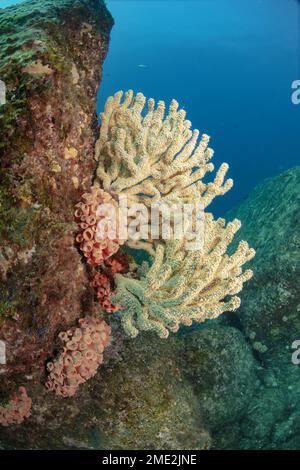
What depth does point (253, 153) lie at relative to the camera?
6328 centimetres

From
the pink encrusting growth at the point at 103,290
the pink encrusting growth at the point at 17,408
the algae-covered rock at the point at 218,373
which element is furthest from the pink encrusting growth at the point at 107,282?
the algae-covered rock at the point at 218,373

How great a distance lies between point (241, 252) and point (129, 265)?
117 centimetres

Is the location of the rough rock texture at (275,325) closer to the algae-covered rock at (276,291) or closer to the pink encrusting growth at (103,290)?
the algae-covered rock at (276,291)

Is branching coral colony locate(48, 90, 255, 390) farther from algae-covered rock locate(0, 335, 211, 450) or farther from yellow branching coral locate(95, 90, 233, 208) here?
algae-covered rock locate(0, 335, 211, 450)

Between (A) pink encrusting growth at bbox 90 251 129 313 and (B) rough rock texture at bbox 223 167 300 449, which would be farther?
(B) rough rock texture at bbox 223 167 300 449

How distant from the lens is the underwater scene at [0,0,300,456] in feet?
8.77

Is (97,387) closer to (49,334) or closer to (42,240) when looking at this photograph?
(49,334)

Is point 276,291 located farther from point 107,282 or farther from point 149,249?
point 107,282

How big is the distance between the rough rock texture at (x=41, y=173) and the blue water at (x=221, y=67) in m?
56.4

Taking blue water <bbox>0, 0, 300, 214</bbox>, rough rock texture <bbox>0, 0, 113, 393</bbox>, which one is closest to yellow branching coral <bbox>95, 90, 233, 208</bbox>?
rough rock texture <bbox>0, 0, 113, 393</bbox>

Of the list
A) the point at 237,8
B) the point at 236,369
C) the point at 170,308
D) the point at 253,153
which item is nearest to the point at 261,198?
the point at 236,369

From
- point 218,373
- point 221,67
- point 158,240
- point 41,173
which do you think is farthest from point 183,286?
point 221,67

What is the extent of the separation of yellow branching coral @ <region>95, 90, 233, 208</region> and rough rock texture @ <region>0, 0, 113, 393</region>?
223 millimetres

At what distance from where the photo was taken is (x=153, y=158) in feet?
10.9
